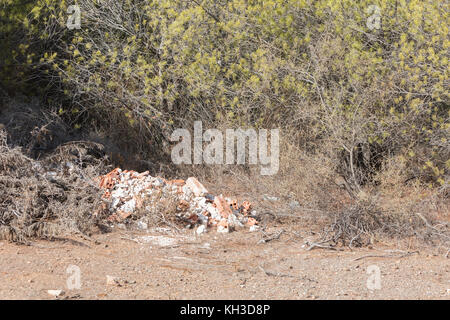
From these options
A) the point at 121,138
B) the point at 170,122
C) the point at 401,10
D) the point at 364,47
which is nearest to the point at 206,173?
the point at 170,122

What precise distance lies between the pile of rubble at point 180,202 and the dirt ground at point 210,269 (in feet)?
1.01

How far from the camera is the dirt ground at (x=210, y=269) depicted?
512cm

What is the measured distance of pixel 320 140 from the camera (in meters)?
8.84

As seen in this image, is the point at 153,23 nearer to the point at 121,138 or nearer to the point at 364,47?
the point at 121,138

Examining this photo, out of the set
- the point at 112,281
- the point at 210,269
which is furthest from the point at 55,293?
the point at 210,269

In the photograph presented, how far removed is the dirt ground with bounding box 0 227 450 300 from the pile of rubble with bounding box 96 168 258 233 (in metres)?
0.31

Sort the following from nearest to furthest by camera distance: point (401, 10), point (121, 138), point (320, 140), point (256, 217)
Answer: point (256, 217) → point (401, 10) → point (320, 140) → point (121, 138)

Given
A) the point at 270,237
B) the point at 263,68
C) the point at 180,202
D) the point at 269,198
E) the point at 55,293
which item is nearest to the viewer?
the point at 55,293

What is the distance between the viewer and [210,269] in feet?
19.3

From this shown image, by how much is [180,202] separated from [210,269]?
175 centimetres

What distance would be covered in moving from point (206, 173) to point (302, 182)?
1916 mm

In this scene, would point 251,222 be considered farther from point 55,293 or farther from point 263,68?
point 55,293

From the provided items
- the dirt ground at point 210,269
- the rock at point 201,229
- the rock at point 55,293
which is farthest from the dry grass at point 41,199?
the rock at point 55,293

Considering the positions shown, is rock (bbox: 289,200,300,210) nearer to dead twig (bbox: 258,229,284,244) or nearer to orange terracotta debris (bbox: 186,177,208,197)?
dead twig (bbox: 258,229,284,244)
